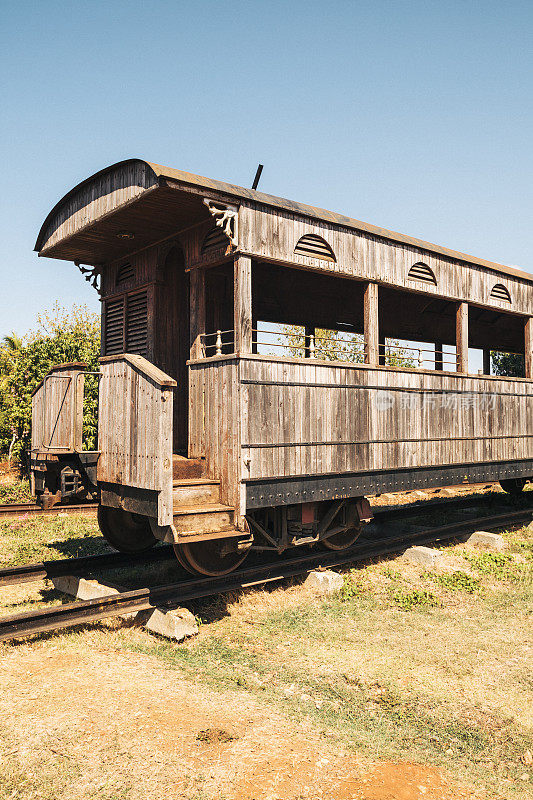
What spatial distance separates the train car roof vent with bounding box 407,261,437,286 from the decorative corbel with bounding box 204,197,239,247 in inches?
152

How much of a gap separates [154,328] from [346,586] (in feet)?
15.8

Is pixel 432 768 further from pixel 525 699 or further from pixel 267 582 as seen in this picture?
pixel 267 582

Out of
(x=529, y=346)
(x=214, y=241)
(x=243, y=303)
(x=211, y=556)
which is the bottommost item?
(x=211, y=556)

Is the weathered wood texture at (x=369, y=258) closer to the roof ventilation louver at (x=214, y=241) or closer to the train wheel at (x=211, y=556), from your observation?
the roof ventilation louver at (x=214, y=241)

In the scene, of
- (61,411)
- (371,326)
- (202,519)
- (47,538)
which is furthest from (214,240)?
(47,538)

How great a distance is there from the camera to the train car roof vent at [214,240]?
25.0 feet

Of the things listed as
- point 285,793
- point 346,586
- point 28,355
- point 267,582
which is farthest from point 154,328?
point 28,355

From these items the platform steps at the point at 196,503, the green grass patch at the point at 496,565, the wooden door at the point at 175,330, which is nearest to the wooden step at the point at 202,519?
the platform steps at the point at 196,503

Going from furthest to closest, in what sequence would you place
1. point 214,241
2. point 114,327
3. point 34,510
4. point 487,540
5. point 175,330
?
1. point 34,510
2. point 487,540
3. point 114,327
4. point 175,330
5. point 214,241

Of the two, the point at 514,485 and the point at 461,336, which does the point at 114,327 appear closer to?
the point at 461,336

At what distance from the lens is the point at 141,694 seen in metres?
5.26

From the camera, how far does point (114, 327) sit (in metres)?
10.1

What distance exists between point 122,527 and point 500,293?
885cm

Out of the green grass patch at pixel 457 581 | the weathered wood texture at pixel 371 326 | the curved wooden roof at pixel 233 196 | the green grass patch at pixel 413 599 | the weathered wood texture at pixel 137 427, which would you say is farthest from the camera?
the weathered wood texture at pixel 371 326
